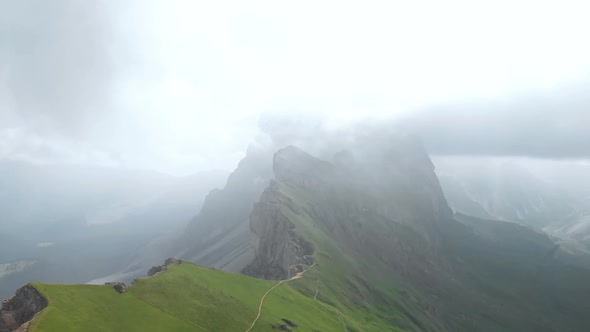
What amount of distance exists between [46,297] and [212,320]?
2858 centimetres

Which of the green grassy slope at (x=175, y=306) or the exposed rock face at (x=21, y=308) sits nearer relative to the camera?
the exposed rock face at (x=21, y=308)

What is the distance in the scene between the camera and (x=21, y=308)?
70438 mm

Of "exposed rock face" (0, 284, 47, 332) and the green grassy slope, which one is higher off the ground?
"exposed rock face" (0, 284, 47, 332)

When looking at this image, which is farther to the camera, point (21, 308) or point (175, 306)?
point (175, 306)

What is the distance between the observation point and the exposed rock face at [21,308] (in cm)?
6775

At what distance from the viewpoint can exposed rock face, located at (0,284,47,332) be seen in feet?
222

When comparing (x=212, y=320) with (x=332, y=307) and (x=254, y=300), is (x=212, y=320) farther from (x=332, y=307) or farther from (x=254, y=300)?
(x=332, y=307)

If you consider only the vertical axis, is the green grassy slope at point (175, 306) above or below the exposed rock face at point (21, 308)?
below

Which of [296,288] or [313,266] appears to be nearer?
[296,288]

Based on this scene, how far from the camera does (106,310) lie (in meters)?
71.9

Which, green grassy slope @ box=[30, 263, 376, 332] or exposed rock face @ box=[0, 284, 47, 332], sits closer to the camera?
exposed rock face @ box=[0, 284, 47, 332]

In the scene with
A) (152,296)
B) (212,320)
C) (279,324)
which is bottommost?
(279,324)

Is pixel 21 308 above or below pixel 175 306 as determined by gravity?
above

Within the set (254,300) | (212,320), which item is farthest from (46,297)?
(254,300)
